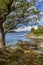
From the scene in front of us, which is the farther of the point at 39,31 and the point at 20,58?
the point at 39,31

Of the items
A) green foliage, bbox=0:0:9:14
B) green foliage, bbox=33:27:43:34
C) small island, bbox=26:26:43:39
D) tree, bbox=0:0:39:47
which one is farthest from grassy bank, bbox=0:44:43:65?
green foliage, bbox=0:0:9:14

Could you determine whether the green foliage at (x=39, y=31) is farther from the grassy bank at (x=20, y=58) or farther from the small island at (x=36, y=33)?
the grassy bank at (x=20, y=58)

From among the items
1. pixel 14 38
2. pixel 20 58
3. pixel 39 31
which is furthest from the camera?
pixel 39 31

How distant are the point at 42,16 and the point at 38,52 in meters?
1.11

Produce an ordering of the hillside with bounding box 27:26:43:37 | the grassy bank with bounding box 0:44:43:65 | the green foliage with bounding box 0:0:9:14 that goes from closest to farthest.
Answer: the grassy bank with bounding box 0:44:43:65 → the green foliage with bounding box 0:0:9:14 → the hillside with bounding box 27:26:43:37

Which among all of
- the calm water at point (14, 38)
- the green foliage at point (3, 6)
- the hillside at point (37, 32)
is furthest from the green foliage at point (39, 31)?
the green foliage at point (3, 6)

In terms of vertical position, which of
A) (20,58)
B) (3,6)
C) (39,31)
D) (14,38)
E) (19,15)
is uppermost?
(3,6)

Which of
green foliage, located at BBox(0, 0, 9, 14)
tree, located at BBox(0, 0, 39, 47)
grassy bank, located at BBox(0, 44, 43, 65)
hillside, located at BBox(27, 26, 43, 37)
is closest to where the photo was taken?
grassy bank, located at BBox(0, 44, 43, 65)

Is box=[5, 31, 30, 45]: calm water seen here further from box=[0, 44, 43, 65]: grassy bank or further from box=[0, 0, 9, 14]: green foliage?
box=[0, 0, 9, 14]: green foliage

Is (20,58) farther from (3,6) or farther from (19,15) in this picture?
(19,15)

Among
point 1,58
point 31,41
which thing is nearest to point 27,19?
point 31,41

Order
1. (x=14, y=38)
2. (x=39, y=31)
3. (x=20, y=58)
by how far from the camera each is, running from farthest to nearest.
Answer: (x=39, y=31) → (x=14, y=38) → (x=20, y=58)

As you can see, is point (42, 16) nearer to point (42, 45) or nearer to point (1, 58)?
point (42, 45)

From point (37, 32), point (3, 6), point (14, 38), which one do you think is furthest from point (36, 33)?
point (3, 6)
